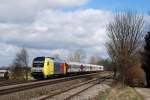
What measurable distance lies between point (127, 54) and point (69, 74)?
102 ft

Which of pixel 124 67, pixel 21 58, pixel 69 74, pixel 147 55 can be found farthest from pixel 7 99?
pixel 21 58

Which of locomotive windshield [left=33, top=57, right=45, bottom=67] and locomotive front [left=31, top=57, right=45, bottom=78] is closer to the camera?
locomotive front [left=31, top=57, right=45, bottom=78]

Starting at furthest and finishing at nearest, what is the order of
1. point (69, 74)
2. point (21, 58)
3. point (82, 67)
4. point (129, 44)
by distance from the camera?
1. point (21, 58)
2. point (82, 67)
3. point (69, 74)
4. point (129, 44)

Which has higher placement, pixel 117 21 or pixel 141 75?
pixel 117 21

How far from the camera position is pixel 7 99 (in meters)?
22.0

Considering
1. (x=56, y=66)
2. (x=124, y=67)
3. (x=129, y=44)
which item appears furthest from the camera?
(x=56, y=66)

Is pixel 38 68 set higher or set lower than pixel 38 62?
lower

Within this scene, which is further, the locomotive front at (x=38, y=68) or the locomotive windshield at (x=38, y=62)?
the locomotive windshield at (x=38, y=62)

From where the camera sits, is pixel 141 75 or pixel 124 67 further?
pixel 141 75

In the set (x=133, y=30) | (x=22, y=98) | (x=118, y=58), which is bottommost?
(x=22, y=98)

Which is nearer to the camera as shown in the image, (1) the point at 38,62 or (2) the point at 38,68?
(2) the point at 38,68

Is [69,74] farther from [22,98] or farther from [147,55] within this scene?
[22,98]

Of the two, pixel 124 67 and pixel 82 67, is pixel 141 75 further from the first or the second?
pixel 82 67

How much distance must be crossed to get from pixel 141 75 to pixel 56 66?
1410cm
